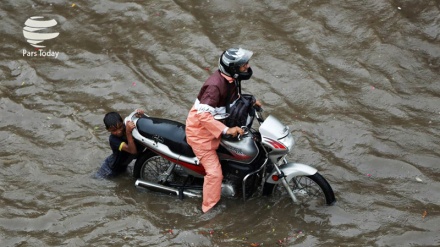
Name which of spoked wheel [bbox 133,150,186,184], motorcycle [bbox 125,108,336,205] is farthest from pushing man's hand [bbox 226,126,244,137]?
spoked wheel [bbox 133,150,186,184]

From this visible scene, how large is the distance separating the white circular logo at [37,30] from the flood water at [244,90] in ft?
0.34

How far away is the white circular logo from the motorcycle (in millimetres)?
3991

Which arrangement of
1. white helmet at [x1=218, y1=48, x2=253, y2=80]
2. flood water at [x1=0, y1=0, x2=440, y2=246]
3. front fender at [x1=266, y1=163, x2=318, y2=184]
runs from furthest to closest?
flood water at [x1=0, y1=0, x2=440, y2=246] → front fender at [x1=266, y1=163, x2=318, y2=184] → white helmet at [x1=218, y1=48, x2=253, y2=80]

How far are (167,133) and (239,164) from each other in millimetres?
945

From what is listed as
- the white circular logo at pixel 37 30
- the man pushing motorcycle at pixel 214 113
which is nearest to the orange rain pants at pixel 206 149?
the man pushing motorcycle at pixel 214 113

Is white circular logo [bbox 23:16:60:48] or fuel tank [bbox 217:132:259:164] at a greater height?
fuel tank [bbox 217:132:259:164]

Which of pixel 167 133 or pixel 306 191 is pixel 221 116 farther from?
pixel 306 191

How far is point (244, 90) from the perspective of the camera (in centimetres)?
884

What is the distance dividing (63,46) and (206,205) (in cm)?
478

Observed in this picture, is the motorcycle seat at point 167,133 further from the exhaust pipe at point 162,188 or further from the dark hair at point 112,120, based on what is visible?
the exhaust pipe at point 162,188

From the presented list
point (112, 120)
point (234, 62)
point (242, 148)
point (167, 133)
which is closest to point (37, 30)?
point (112, 120)

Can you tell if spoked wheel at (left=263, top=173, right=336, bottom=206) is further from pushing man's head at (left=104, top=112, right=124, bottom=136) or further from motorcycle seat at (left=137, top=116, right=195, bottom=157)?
pushing man's head at (left=104, top=112, right=124, bottom=136)

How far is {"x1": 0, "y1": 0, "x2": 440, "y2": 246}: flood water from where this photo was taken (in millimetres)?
6508

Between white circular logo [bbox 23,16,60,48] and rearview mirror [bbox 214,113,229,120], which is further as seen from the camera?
white circular logo [bbox 23,16,60,48]
